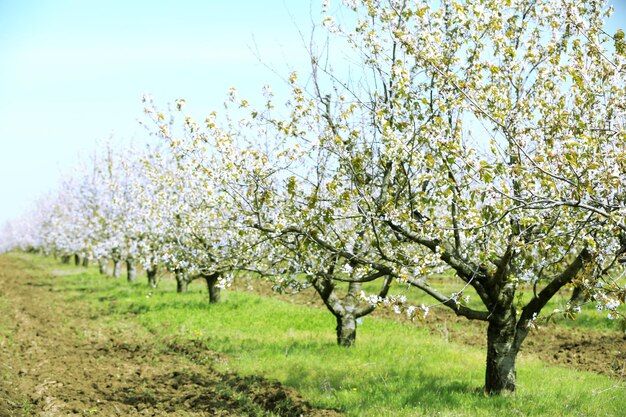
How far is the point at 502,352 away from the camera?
38.4ft

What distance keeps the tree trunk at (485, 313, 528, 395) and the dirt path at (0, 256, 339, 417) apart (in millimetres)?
3351

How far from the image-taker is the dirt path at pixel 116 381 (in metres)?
12.0

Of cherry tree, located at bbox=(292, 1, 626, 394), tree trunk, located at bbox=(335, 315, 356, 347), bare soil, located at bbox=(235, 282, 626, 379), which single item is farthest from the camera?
bare soil, located at bbox=(235, 282, 626, 379)

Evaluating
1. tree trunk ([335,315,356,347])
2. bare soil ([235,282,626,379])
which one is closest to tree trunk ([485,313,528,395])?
bare soil ([235,282,626,379])

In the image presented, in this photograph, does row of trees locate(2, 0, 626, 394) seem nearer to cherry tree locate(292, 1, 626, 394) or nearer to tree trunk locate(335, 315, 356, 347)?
cherry tree locate(292, 1, 626, 394)

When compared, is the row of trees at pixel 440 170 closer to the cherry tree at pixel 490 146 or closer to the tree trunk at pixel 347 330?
the cherry tree at pixel 490 146

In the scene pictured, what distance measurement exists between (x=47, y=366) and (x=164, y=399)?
508cm

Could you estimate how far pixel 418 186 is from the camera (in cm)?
1059

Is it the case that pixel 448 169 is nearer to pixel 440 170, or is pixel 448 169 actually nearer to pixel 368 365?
pixel 440 170

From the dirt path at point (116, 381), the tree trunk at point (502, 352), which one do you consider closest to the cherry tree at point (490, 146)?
the tree trunk at point (502, 352)

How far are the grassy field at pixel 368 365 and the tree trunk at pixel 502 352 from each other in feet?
1.16

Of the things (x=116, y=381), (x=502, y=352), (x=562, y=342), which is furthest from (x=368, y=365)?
(x=562, y=342)

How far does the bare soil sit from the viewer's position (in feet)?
56.8

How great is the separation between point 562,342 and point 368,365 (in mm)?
9558
